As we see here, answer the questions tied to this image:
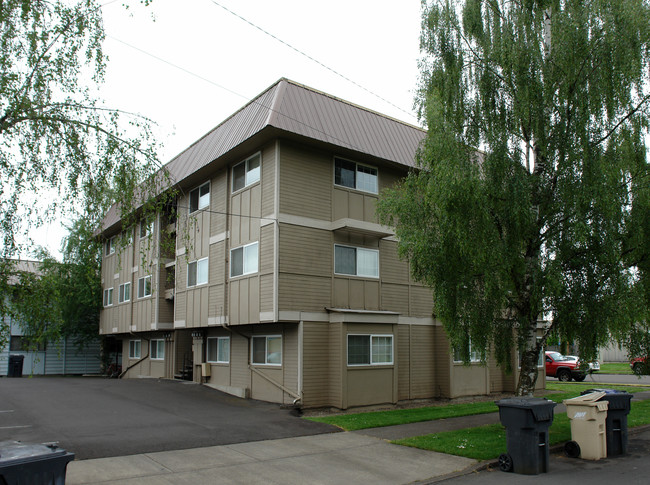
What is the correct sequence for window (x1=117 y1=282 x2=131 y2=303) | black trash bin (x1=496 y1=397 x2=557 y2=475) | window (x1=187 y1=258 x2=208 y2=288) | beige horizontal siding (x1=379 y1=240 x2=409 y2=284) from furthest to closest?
window (x1=117 y1=282 x2=131 y2=303), window (x1=187 y1=258 x2=208 y2=288), beige horizontal siding (x1=379 y1=240 x2=409 y2=284), black trash bin (x1=496 y1=397 x2=557 y2=475)

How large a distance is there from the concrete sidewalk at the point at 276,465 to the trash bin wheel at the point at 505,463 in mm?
502

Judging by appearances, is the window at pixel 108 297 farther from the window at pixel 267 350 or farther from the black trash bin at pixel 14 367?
the window at pixel 267 350

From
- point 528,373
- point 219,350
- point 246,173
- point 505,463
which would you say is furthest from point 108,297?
point 505,463

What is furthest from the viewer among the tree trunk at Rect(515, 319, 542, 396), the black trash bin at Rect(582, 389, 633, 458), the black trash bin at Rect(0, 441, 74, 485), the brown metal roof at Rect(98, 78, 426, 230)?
the brown metal roof at Rect(98, 78, 426, 230)

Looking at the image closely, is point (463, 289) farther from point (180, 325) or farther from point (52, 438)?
point (180, 325)

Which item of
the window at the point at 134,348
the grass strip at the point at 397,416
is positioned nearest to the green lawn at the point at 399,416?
the grass strip at the point at 397,416

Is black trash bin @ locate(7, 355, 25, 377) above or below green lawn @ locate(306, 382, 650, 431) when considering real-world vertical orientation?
below

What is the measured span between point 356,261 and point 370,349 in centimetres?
304

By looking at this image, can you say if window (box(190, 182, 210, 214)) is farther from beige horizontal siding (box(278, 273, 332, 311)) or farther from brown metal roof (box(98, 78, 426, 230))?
beige horizontal siding (box(278, 273, 332, 311))

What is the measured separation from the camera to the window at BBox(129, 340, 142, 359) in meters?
29.7

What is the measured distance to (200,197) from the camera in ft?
71.5

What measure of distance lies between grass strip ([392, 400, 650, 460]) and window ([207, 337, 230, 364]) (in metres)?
9.71

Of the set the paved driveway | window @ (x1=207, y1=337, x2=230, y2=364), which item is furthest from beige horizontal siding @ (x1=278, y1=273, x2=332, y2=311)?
window @ (x1=207, y1=337, x2=230, y2=364)

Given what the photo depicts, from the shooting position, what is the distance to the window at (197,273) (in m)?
20.7
